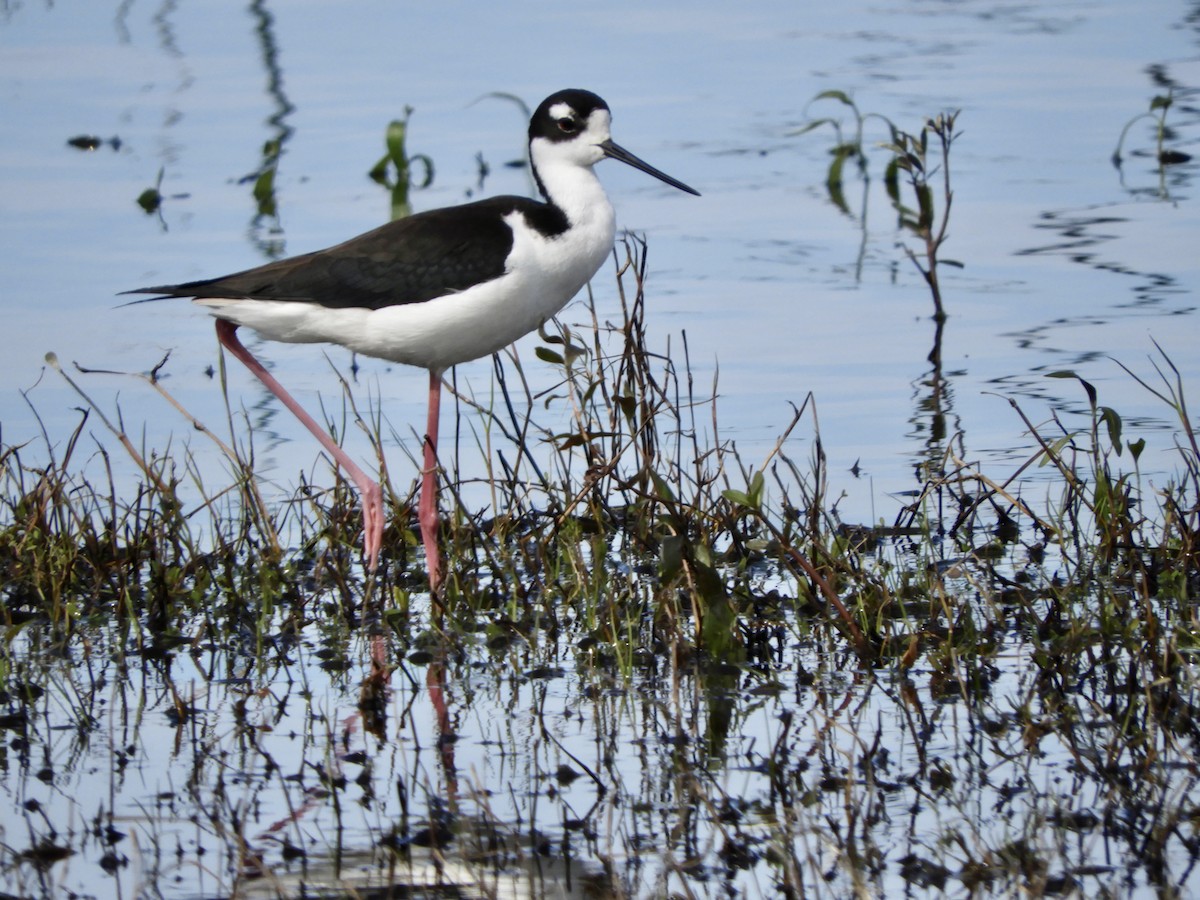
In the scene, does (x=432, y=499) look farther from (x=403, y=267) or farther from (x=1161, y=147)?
(x=1161, y=147)

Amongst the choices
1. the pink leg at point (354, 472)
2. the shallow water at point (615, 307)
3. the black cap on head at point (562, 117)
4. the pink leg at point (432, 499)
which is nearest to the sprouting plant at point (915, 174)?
the shallow water at point (615, 307)

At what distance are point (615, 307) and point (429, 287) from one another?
2290 millimetres

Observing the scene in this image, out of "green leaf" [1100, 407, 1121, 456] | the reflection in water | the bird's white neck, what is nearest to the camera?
"green leaf" [1100, 407, 1121, 456]

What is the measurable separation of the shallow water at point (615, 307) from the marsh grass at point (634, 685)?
0.02 meters

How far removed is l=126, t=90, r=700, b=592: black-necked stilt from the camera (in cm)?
580

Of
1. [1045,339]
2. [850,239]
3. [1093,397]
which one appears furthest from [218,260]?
[1093,397]

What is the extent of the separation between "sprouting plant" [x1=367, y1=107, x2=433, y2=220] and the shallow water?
9 centimetres

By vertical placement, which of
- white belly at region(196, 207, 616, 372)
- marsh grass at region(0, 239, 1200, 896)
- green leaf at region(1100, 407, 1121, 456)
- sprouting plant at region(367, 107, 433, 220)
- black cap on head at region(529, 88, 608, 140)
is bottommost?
marsh grass at region(0, 239, 1200, 896)

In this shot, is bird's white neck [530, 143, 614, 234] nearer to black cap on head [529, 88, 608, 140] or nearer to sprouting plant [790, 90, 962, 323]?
black cap on head [529, 88, 608, 140]

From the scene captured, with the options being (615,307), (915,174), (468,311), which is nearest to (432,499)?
(468,311)

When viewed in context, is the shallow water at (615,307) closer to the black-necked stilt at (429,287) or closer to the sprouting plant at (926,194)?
the sprouting plant at (926,194)

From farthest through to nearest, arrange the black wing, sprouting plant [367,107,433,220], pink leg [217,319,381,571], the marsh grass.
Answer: sprouting plant [367,107,433,220] < the black wing < pink leg [217,319,381,571] < the marsh grass

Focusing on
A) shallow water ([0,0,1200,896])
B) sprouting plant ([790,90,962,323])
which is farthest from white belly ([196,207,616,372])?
sprouting plant ([790,90,962,323])

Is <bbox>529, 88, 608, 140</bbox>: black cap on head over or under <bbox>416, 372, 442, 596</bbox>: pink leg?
over
